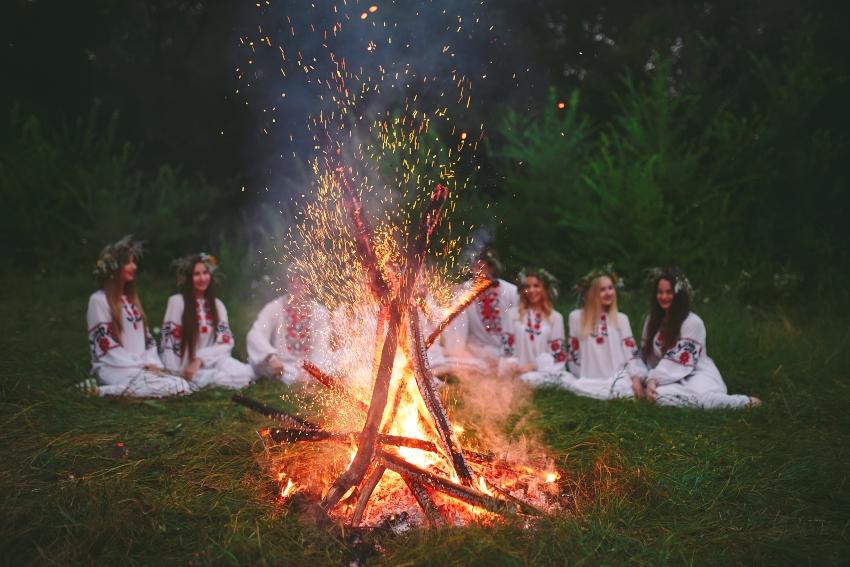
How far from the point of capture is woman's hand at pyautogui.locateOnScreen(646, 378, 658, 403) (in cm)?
628

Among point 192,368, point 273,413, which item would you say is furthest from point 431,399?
point 192,368

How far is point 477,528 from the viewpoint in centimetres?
333

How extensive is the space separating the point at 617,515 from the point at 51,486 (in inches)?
118

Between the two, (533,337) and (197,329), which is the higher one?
(197,329)

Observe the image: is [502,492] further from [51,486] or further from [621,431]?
[51,486]

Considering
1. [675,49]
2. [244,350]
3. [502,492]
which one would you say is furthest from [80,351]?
[675,49]

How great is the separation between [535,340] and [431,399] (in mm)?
3972

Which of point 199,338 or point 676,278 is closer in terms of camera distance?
point 676,278

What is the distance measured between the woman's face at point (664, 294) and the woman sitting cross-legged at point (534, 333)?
1.11m

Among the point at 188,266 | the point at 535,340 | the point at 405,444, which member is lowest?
the point at 405,444

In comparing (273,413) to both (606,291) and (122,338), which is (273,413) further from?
(606,291)

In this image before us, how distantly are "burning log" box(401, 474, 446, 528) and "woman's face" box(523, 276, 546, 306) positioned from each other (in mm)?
4166

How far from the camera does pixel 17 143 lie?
43.5ft

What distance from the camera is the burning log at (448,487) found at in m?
3.47
